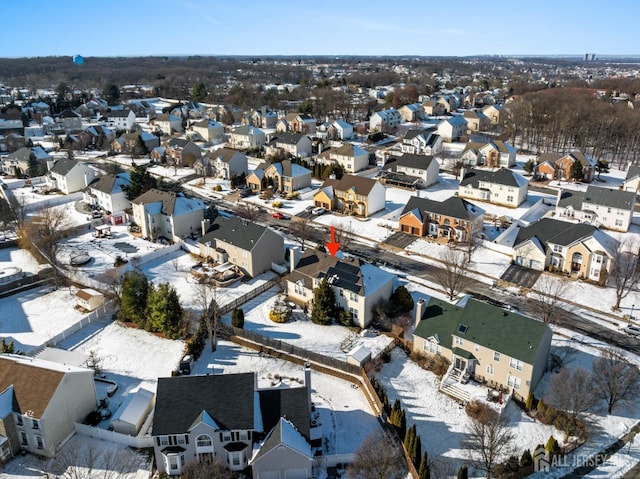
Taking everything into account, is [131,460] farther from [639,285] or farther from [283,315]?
[639,285]

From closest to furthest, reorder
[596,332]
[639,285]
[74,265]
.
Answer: [596,332] → [639,285] → [74,265]

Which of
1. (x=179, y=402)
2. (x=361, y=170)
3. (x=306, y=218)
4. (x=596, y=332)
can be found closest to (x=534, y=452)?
(x=596, y=332)

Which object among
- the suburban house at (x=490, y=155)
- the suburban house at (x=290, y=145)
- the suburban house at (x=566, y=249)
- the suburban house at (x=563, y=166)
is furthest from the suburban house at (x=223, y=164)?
the suburban house at (x=563, y=166)

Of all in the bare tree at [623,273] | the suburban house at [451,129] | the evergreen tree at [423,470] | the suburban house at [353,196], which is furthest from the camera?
the suburban house at [451,129]

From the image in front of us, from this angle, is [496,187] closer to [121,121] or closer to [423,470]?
[423,470]

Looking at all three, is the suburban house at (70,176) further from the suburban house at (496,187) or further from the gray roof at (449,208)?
the suburban house at (496,187)
